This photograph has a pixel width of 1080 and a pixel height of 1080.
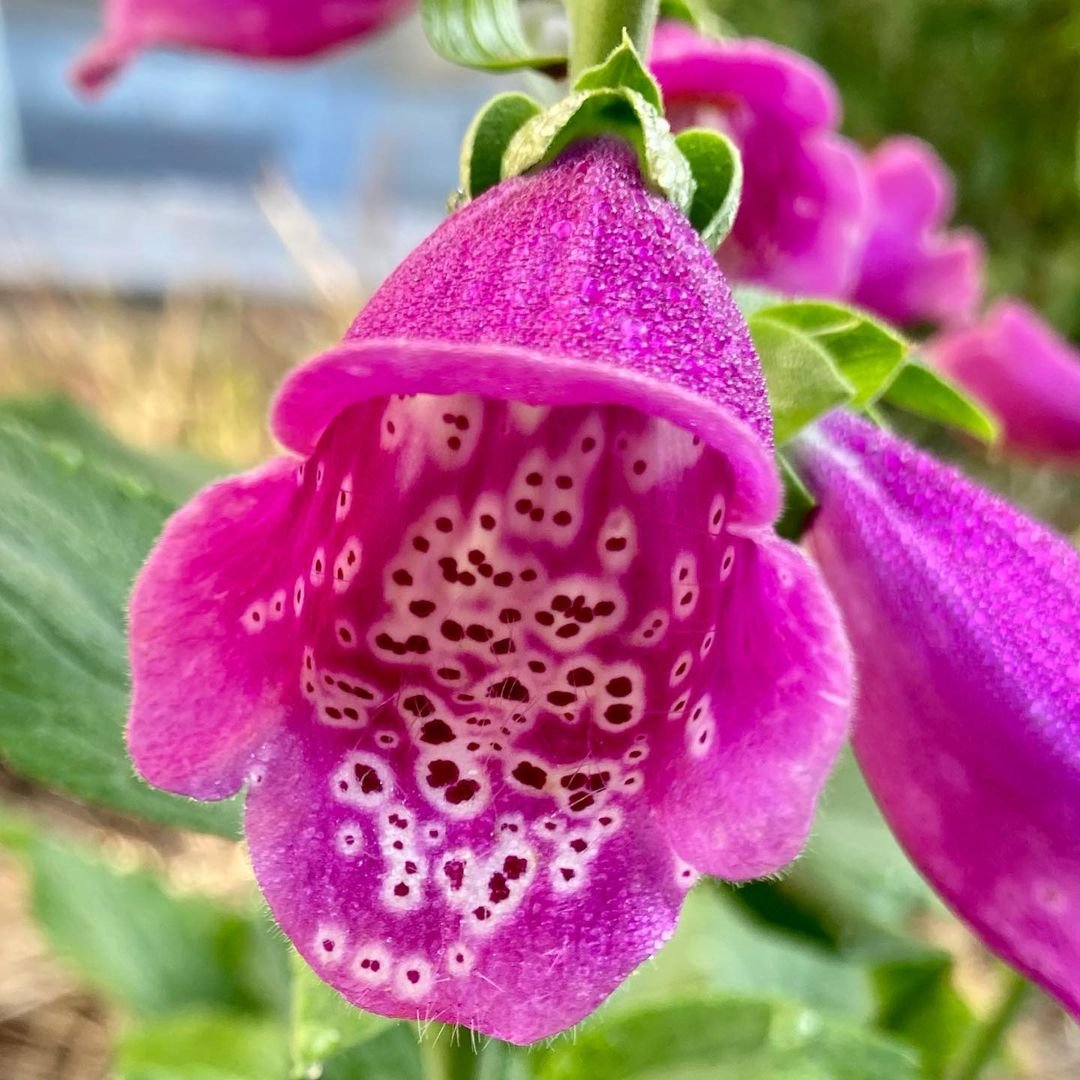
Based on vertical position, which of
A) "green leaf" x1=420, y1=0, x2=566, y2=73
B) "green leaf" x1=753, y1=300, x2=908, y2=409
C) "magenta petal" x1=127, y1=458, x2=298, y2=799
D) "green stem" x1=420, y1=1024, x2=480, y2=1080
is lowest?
"green stem" x1=420, y1=1024, x2=480, y2=1080

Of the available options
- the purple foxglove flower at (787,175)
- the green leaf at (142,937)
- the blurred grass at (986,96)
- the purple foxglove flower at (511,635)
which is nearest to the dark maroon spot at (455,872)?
the purple foxglove flower at (511,635)

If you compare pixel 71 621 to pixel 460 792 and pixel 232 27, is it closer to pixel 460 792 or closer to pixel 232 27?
pixel 460 792

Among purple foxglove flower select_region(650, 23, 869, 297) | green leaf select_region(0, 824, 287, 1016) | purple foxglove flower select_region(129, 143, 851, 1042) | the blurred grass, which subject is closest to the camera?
purple foxglove flower select_region(129, 143, 851, 1042)

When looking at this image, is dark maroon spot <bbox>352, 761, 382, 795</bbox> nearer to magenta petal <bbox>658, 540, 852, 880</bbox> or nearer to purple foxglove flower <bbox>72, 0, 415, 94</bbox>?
magenta petal <bbox>658, 540, 852, 880</bbox>

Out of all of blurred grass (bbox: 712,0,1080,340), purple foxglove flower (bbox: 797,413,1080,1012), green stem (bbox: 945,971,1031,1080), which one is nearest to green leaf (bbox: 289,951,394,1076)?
purple foxglove flower (bbox: 797,413,1080,1012)

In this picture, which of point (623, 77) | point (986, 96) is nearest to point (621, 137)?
point (623, 77)

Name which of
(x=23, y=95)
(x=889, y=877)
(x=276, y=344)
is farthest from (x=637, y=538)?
(x=23, y=95)

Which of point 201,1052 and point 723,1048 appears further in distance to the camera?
point 201,1052
